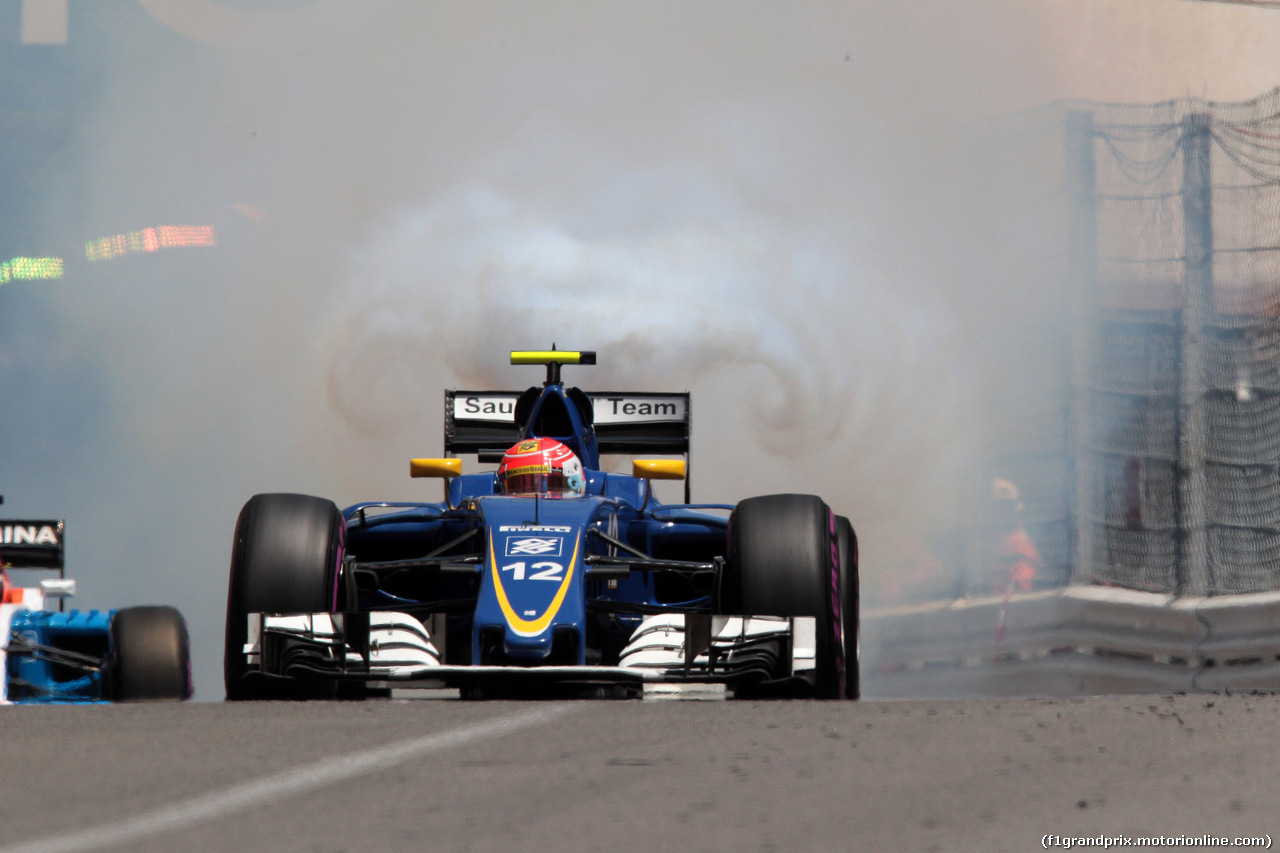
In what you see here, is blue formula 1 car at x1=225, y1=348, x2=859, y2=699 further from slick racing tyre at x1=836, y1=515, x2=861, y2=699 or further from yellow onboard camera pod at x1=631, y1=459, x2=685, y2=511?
yellow onboard camera pod at x1=631, y1=459, x2=685, y2=511

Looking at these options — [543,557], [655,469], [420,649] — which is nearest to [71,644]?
[655,469]

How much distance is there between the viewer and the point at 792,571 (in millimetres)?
7398

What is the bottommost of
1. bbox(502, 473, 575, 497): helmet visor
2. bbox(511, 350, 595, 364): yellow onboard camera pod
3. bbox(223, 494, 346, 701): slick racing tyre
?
bbox(223, 494, 346, 701): slick racing tyre

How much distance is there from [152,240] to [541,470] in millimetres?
15824

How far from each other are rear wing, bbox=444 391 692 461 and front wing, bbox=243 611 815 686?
3592 mm

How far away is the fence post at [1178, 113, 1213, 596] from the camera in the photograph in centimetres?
1228

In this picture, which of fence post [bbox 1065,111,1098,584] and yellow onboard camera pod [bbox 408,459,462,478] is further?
fence post [bbox 1065,111,1098,584]

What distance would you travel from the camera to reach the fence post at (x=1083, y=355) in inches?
510

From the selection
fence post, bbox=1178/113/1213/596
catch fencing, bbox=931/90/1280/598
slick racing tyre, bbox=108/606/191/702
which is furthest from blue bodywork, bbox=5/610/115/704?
fence post, bbox=1178/113/1213/596

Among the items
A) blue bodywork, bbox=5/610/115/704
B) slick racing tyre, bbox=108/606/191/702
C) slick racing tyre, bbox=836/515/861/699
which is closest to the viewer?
slick racing tyre, bbox=836/515/861/699

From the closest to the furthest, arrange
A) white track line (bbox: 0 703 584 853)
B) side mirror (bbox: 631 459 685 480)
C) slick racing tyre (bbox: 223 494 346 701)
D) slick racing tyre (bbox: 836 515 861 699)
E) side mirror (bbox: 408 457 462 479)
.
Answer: white track line (bbox: 0 703 584 853)
slick racing tyre (bbox: 223 494 346 701)
slick racing tyre (bbox: 836 515 861 699)
side mirror (bbox: 631 459 685 480)
side mirror (bbox: 408 457 462 479)

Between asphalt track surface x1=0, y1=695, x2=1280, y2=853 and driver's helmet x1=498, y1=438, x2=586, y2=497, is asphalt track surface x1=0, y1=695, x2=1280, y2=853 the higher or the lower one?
the lower one

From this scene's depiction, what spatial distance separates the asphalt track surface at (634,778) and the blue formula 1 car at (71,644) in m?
4.95

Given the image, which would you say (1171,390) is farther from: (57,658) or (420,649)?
(57,658)
